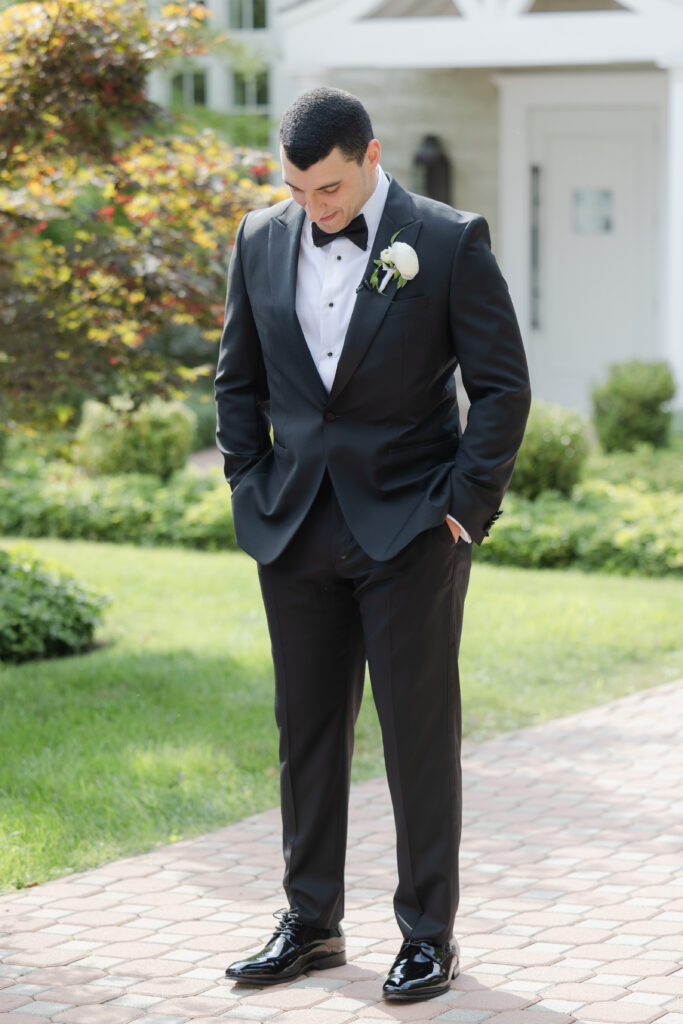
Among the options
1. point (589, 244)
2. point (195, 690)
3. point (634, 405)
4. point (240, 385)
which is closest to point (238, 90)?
point (589, 244)

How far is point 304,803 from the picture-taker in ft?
12.0

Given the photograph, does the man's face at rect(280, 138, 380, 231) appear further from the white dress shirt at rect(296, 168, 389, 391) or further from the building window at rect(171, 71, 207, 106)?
the building window at rect(171, 71, 207, 106)

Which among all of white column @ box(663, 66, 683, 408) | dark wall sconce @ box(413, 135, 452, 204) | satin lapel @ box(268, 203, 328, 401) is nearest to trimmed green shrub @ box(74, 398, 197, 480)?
white column @ box(663, 66, 683, 408)

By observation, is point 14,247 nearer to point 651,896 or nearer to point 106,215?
point 106,215

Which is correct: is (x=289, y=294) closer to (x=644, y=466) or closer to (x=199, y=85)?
(x=644, y=466)

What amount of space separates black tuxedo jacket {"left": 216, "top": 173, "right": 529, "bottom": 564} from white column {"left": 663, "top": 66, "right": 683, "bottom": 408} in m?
9.62

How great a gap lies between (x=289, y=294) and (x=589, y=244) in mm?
12571

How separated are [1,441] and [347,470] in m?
10.6

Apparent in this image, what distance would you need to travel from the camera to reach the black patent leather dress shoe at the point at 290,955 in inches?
142

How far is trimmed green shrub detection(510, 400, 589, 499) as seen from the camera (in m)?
10.9

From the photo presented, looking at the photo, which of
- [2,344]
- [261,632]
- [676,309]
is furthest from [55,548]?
[676,309]

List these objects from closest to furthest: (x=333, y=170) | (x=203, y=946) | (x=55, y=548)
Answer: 1. (x=333, y=170)
2. (x=203, y=946)
3. (x=55, y=548)

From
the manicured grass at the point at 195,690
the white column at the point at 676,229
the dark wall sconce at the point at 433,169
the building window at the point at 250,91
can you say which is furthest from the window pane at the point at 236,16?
the manicured grass at the point at 195,690

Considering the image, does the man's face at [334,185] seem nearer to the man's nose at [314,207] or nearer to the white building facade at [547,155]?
the man's nose at [314,207]
